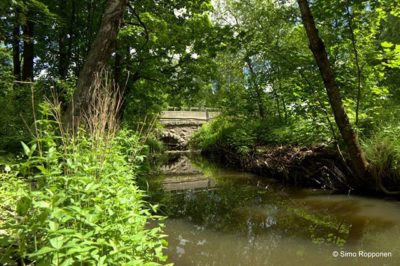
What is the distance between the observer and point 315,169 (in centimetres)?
641

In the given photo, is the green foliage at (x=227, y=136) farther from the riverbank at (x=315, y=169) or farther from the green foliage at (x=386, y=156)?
the green foliage at (x=386, y=156)

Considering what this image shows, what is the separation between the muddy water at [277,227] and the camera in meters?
3.27

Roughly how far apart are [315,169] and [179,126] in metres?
12.1

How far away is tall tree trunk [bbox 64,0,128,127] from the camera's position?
377 centimetres

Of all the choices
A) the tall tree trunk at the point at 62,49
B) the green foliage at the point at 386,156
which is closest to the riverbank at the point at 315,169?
the green foliage at the point at 386,156

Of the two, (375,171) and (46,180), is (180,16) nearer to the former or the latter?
(375,171)

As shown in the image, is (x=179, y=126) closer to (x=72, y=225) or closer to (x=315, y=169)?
(x=315, y=169)

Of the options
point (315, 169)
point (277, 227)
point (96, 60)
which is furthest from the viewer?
point (315, 169)

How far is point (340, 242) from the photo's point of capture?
11.7 feet

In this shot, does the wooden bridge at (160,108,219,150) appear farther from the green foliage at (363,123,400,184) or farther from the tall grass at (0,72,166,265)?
the tall grass at (0,72,166,265)

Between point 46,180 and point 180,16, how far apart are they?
7.48 m

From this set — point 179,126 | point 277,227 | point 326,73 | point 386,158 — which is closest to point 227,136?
point 386,158

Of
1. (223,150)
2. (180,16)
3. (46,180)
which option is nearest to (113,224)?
(46,180)

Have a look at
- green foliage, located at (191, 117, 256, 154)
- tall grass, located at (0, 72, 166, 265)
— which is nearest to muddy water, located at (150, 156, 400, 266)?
tall grass, located at (0, 72, 166, 265)
